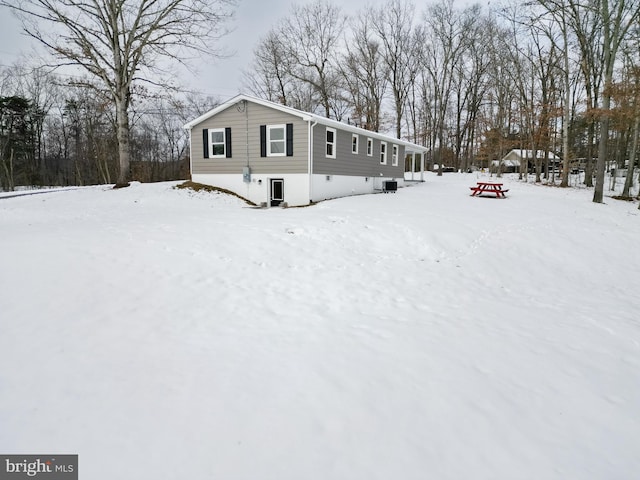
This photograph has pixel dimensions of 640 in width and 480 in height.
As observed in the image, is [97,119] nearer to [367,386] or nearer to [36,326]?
[36,326]

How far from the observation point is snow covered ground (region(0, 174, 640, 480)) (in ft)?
8.26

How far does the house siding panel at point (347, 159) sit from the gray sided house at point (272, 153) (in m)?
0.04

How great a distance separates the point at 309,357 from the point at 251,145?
43.9 ft

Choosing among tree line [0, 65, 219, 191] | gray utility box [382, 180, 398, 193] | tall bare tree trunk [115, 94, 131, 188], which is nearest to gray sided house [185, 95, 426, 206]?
gray utility box [382, 180, 398, 193]

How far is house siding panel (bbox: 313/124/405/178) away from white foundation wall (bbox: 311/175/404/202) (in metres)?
0.24

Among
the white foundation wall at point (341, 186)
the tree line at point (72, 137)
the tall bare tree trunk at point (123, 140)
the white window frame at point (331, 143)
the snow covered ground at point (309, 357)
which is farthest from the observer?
the tree line at point (72, 137)

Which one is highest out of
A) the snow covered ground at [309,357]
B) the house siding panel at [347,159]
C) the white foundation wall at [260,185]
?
the house siding panel at [347,159]

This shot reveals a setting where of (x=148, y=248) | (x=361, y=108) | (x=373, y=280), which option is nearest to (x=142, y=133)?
(x=361, y=108)

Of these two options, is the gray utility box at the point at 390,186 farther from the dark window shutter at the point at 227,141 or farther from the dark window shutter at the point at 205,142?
the dark window shutter at the point at 205,142

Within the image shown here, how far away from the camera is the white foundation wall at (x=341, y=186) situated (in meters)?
15.0

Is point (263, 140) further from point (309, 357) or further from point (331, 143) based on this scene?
point (309, 357)

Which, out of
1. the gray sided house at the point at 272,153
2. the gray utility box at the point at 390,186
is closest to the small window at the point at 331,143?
the gray sided house at the point at 272,153

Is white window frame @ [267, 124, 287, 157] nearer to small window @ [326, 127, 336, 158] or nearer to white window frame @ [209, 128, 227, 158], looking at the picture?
small window @ [326, 127, 336, 158]

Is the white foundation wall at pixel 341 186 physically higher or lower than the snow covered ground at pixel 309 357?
higher
